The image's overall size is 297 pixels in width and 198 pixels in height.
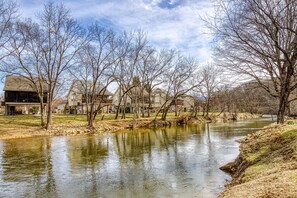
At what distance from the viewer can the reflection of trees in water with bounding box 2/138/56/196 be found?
37.9ft

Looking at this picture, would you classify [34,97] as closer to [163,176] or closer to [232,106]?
[163,176]

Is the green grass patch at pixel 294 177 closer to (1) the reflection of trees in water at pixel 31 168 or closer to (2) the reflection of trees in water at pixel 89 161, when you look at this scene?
(2) the reflection of trees in water at pixel 89 161

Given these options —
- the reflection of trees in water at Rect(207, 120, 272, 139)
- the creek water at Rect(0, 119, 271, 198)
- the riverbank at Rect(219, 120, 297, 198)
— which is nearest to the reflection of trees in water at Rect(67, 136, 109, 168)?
the creek water at Rect(0, 119, 271, 198)

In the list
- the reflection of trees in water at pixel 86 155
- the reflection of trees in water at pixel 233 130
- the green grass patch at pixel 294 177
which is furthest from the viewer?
the reflection of trees in water at pixel 233 130

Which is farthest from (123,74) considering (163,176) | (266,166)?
(266,166)

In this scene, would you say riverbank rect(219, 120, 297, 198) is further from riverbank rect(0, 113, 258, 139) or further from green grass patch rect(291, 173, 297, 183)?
riverbank rect(0, 113, 258, 139)

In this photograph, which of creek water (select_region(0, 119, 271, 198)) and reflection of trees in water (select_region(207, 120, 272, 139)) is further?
reflection of trees in water (select_region(207, 120, 272, 139))

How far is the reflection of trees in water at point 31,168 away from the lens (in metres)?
11.5

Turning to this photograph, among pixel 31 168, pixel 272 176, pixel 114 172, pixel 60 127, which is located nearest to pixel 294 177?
pixel 272 176

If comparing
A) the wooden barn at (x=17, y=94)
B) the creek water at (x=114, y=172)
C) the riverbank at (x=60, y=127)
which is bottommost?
the creek water at (x=114, y=172)

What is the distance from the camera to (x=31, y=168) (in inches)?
591

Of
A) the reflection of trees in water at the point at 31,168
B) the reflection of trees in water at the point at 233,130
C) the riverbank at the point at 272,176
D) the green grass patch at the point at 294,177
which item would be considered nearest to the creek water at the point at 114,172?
the reflection of trees in water at the point at 31,168

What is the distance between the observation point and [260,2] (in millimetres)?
12328

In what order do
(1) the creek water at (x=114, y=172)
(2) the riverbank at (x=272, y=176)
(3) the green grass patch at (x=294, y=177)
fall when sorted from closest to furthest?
1. (2) the riverbank at (x=272, y=176)
2. (3) the green grass patch at (x=294, y=177)
3. (1) the creek water at (x=114, y=172)
